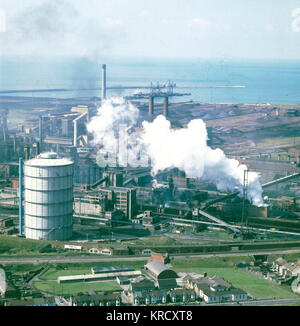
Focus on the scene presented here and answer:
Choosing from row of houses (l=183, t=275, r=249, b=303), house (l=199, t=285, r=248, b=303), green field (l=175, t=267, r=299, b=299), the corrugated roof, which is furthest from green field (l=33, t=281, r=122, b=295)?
green field (l=175, t=267, r=299, b=299)

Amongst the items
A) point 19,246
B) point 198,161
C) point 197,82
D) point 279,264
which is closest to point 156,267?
point 279,264

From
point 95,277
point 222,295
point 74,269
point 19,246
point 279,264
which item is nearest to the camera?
point 222,295

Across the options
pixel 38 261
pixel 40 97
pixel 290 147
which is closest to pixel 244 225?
pixel 38 261

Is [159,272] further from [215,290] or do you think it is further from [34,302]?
[34,302]

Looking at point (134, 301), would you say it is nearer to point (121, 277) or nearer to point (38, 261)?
point (121, 277)

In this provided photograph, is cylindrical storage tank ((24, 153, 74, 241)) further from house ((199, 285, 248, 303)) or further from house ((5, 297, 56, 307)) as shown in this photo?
house ((199, 285, 248, 303))
